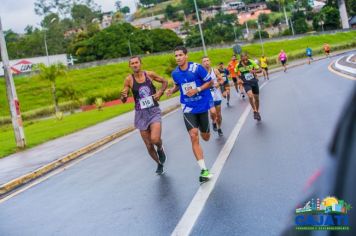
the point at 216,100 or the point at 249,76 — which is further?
the point at 249,76

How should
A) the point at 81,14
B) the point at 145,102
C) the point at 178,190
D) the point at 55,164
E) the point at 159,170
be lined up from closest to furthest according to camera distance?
the point at 178,190 → the point at 145,102 → the point at 159,170 → the point at 55,164 → the point at 81,14

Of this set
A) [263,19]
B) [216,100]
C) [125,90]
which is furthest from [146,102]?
[263,19]

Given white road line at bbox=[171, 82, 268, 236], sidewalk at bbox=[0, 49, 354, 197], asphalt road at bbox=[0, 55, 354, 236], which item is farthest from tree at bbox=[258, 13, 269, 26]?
white road line at bbox=[171, 82, 268, 236]

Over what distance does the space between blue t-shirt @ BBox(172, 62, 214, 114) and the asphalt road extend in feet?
3.30

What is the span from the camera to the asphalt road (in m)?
6.09

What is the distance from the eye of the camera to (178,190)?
7809mm

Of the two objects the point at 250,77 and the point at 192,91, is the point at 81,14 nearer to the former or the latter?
the point at 250,77

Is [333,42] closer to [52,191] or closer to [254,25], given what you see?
[254,25]

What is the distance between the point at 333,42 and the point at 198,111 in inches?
3849

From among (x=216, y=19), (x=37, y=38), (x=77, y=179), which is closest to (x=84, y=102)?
(x=77, y=179)

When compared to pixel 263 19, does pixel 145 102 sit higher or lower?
lower

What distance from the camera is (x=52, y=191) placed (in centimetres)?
999

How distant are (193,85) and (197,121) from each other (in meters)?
0.53

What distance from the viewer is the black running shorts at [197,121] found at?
28.1ft
